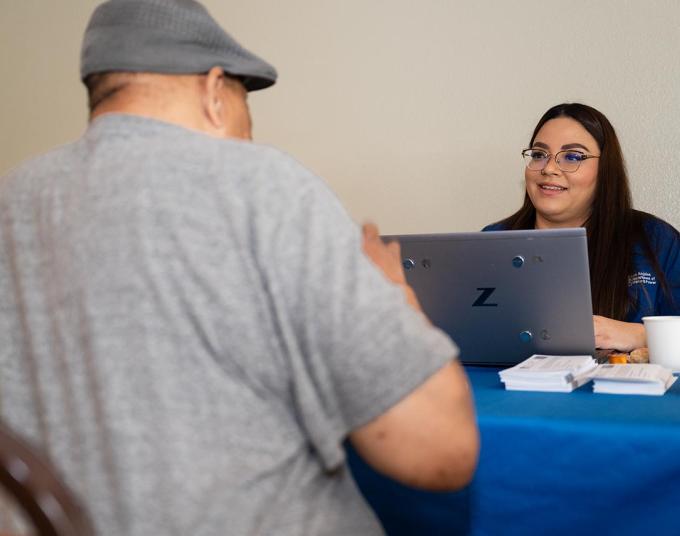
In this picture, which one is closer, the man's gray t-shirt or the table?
the man's gray t-shirt

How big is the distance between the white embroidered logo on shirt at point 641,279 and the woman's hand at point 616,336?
367mm

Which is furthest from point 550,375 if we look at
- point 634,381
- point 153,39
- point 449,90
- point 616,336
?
point 449,90

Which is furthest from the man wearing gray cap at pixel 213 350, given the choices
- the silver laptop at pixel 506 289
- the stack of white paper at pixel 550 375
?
the silver laptop at pixel 506 289

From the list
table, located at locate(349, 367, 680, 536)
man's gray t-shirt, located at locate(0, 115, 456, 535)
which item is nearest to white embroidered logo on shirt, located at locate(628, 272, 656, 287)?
table, located at locate(349, 367, 680, 536)

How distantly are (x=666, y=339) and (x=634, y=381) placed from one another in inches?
8.9

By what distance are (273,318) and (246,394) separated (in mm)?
80

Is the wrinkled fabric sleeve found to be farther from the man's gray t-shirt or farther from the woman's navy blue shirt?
the woman's navy blue shirt

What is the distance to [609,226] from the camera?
215 centimetres

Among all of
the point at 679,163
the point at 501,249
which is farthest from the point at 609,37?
the point at 501,249

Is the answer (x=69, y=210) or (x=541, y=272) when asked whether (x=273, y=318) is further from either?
(x=541, y=272)

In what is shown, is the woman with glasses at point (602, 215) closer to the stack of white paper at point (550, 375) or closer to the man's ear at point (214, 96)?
the stack of white paper at point (550, 375)

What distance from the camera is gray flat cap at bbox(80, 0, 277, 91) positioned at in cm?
83

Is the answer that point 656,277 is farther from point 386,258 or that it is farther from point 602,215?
point 386,258

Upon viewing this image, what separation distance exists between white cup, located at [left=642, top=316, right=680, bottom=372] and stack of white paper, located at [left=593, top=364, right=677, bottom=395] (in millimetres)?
102
